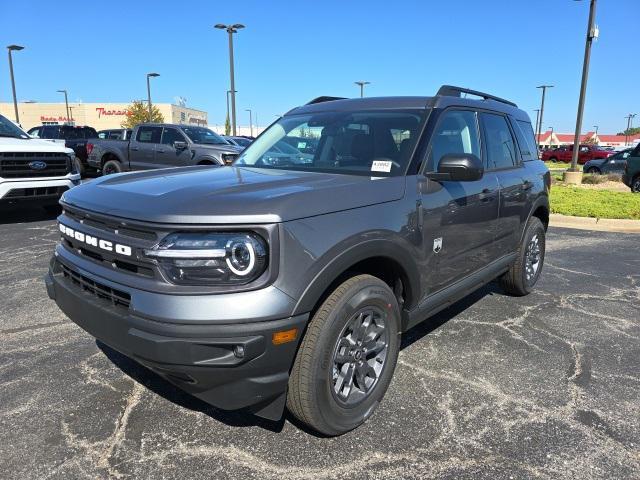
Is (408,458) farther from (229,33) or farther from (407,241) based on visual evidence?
(229,33)

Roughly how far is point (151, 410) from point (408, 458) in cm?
149

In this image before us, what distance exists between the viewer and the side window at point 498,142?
407cm

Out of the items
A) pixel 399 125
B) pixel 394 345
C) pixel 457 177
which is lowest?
pixel 394 345

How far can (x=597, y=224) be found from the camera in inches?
361

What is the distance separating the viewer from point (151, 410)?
286cm

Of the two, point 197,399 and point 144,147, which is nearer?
point 197,399

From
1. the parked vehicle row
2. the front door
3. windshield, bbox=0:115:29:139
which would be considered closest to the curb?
the front door

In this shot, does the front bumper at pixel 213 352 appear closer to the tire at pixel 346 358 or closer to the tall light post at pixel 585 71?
the tire at pixel 346 358

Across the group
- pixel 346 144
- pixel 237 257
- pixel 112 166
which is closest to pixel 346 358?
pixel 237 257

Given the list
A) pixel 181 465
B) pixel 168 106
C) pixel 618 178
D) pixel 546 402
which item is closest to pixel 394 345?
A: pixel 546 402

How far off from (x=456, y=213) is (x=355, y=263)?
1.12 meters

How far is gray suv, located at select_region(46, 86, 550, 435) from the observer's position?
2.11 meters

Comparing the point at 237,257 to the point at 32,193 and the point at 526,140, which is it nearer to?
the point at 526,140

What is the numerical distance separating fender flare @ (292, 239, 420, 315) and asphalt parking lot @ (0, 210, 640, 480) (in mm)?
783
